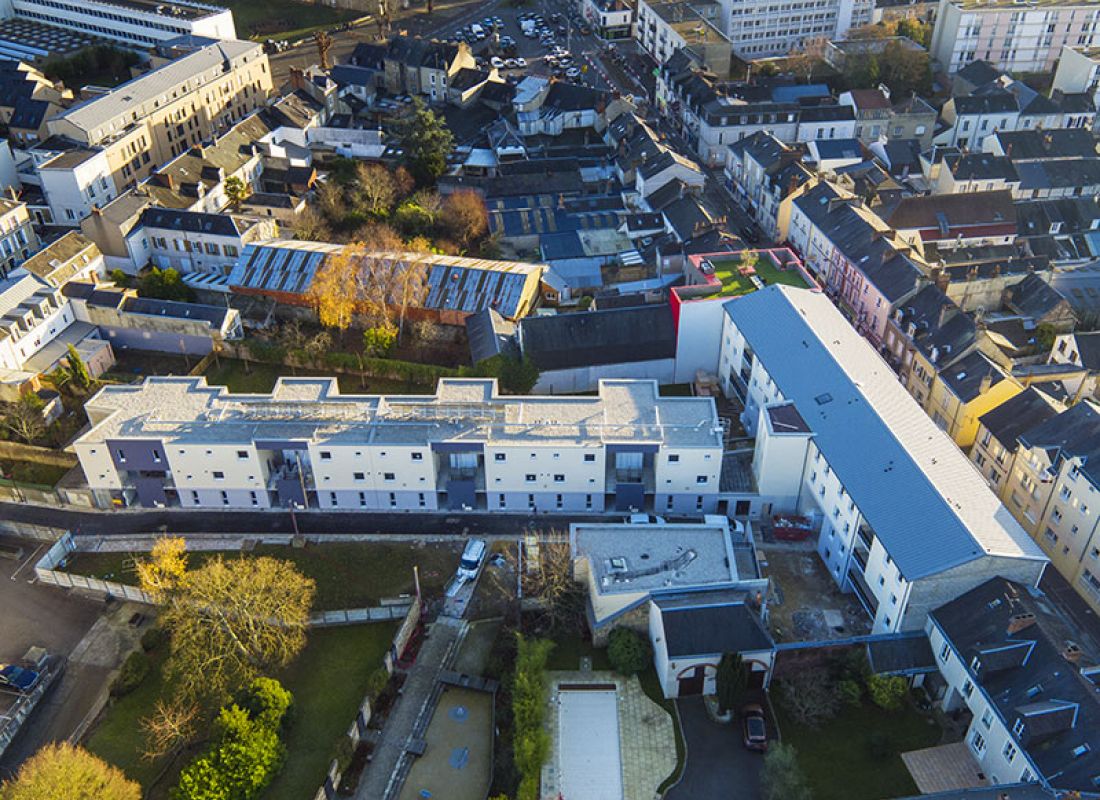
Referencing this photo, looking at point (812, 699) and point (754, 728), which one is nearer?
point (754, 728)

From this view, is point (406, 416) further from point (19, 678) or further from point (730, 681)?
point (730, 681)

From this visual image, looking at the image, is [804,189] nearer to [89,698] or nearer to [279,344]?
[279,344]

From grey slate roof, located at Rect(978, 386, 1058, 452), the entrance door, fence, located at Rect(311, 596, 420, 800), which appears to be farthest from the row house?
fence, located at Rect(311, 596, 420, 800)

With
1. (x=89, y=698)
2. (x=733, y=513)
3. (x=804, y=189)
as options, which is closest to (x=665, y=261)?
(x=804, y=189)

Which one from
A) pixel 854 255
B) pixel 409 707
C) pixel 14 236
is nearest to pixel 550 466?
pixel 409 707

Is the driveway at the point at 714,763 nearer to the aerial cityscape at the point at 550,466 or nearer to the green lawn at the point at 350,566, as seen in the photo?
the aerial cityscape at the point at 550,466

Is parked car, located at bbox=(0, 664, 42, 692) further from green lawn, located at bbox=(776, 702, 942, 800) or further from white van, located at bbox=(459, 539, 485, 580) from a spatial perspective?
green lawn, located at bbox=(776, 702, 942, 800)

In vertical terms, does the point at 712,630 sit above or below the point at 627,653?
above
